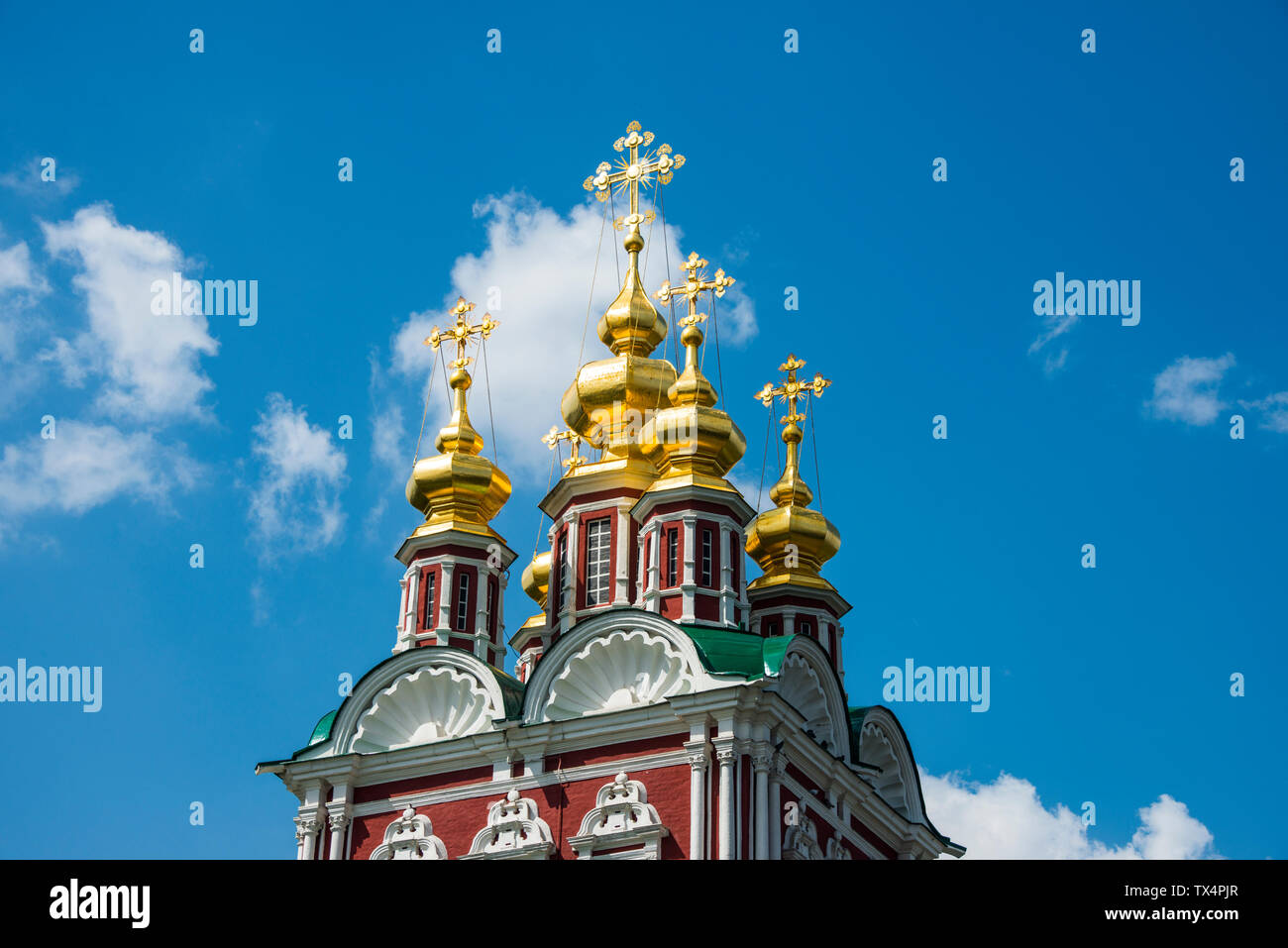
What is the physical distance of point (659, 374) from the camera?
3131 centimetres

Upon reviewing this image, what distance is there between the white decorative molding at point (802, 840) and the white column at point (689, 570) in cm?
309

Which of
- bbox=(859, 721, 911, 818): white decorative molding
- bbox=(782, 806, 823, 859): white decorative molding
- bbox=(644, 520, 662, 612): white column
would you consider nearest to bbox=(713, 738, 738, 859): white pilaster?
bbox=(782, 806, 823, 859): white decorative molding

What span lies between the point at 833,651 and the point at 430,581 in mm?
6063

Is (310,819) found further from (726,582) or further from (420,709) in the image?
(726,582)

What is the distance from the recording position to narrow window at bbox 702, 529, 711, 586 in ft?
93.3

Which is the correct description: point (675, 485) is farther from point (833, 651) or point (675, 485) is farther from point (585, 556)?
point (833, 651)

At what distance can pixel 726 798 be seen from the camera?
25156 millimetres

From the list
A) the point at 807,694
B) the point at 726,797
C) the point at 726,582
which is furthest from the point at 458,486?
the point at 726,797

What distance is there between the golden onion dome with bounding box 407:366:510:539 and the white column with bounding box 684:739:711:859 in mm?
6333

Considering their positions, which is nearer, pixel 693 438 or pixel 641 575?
pixel 641 575

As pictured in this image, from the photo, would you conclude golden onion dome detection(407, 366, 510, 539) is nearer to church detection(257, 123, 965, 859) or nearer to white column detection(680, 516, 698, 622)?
church detection(257, 123, 965, 859)

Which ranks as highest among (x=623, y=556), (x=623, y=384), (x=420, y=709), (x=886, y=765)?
(x=623, y=384)

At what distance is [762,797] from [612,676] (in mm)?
2830
